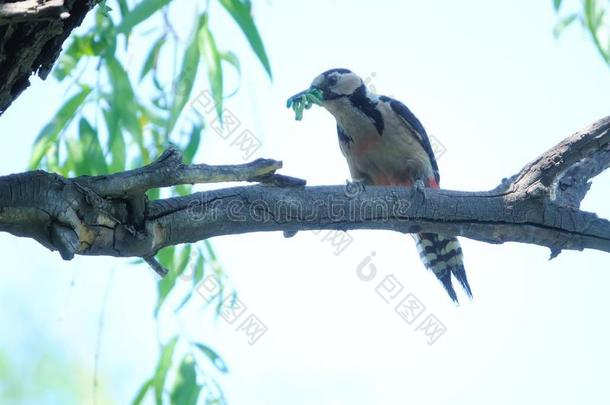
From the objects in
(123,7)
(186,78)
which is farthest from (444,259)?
(123,7)

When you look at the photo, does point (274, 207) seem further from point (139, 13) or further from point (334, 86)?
point (334, 86)

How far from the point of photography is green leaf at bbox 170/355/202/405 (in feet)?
10.2

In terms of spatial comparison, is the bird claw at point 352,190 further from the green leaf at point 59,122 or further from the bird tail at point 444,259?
the bird tail at point 444,259

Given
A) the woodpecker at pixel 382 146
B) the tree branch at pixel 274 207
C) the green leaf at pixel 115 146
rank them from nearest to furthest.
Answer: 1. the tree branch at pixel 274 207
2. the green leaf at pixel 115 146
3. the woodpecker at pixel 382 146

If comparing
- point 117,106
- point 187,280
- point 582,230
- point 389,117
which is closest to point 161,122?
point 117,106

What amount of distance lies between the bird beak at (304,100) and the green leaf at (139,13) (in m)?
1.08

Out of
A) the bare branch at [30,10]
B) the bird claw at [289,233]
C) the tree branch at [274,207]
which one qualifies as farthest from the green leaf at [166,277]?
the bare branch at [30,10]

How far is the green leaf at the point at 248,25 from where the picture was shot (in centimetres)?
281

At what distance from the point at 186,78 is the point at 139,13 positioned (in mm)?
320

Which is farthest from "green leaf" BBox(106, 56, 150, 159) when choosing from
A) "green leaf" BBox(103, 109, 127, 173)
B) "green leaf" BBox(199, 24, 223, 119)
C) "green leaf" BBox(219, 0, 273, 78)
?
"green leaf" BBox(219, 0, 273, 78)

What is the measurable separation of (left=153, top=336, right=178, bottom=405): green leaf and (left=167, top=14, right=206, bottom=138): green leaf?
89 centimetres

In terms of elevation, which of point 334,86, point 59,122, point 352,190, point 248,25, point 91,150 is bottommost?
point 352,190

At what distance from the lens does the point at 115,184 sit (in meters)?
2.08

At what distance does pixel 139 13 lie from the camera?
2.71 metres
